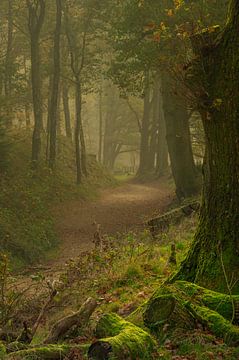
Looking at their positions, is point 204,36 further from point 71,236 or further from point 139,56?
A: point 71,236

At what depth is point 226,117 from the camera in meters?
6.66

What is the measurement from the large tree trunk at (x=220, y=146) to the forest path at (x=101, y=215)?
30.4 feet

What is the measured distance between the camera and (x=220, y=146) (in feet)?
22.1

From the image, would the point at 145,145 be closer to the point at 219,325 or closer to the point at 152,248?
the point at 152,248

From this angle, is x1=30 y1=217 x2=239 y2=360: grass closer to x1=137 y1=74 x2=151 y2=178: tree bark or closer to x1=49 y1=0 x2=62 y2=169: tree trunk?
x1=49 y1=0 x2=62 y2=169: tree trunk

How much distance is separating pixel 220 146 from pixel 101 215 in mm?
16475

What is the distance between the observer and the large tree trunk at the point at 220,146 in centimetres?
658

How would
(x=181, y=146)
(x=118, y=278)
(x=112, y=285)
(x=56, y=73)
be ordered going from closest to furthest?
(x=112, y=285), (x=118, y=278), (x=181, y=146), (x=56, y=73)

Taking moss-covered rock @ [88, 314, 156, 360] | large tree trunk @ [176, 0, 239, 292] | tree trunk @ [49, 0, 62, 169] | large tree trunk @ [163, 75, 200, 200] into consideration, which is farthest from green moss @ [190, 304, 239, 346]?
tree trunk @ [49, 0, 62, 169]

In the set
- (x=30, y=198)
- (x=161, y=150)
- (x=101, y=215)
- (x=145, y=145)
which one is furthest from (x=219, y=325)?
(x=145, y=145)

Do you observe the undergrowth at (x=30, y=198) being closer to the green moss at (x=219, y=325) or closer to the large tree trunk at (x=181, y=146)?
the large tree trunk at (x=181, y=146)

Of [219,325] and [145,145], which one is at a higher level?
[145,145]

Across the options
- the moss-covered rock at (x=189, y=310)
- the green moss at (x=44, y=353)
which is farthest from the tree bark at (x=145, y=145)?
the green moss at (x=44, y=353)

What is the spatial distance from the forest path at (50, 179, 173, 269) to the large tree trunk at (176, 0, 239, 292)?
9.26 m
